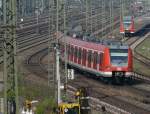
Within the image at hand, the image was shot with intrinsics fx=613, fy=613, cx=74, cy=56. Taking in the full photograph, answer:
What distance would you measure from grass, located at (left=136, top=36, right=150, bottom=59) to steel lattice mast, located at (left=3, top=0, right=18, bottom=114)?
177 feet

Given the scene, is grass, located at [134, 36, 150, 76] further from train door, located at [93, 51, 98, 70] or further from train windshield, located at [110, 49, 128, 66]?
train windshield, located at [110, 49, 128, 66]

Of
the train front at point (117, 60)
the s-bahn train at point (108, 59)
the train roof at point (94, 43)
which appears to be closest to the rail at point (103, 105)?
the train front at point (117, 60)

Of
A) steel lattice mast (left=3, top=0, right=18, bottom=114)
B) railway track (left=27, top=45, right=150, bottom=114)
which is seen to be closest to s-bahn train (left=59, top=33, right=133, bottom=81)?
railway track (left=27, top=45, right=150, bottom=114)

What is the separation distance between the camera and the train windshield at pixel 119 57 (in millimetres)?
49906

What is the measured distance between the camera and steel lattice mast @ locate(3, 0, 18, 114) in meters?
24.7

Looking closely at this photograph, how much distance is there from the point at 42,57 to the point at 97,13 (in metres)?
91.4

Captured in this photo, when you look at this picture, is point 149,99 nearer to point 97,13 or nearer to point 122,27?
point 122,27

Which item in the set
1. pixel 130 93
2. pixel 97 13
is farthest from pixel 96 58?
pixel 97 13

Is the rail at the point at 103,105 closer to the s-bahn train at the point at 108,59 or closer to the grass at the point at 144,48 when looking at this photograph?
the s-bahn train at the point at 108,59

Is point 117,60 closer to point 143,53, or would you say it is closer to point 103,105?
point 103,105

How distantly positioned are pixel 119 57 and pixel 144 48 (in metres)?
40.5

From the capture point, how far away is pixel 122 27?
108 metres

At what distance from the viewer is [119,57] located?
50.0 m

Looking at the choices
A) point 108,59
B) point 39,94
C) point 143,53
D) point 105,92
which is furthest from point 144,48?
point 39,94
